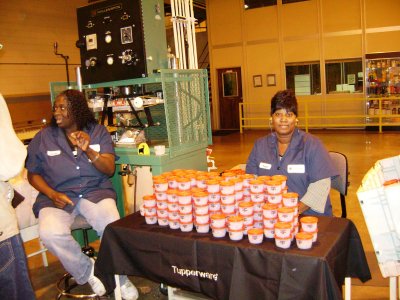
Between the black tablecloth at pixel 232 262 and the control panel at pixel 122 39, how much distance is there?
60.8 inches

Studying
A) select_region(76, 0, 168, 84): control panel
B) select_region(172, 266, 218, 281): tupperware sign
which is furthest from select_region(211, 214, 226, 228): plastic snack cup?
select_region(76, 0, 168, 84): control panel

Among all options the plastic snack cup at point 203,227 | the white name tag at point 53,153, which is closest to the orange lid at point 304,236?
the plastic snack cup at point 203,227

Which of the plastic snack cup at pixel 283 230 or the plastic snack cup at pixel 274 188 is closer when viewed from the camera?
the plastic snack cup at pixel 283 230

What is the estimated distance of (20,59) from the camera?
30.9 feet

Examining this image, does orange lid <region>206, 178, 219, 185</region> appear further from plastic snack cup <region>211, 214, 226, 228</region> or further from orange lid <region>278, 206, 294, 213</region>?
orange lid <region>278, 206, 294, 213</region>

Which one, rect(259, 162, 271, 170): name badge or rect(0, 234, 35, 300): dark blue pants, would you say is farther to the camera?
rect(259, 162, 271, 170): name badge

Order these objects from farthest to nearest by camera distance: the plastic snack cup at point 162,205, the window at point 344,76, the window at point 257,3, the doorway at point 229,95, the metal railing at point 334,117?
the doorway at point 229,95 → the window at point 257,3 → the window at point 344,76 → the metal railing at point 334,117 → the plastic snack cup at point 162,205

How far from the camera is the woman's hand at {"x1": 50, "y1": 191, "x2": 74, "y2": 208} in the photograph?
2789 millimetres

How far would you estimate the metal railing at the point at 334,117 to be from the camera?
9.70 metres

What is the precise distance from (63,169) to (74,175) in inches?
3.5

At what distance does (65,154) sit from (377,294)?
2375mm

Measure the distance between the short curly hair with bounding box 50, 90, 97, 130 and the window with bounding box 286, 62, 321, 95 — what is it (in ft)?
29.2

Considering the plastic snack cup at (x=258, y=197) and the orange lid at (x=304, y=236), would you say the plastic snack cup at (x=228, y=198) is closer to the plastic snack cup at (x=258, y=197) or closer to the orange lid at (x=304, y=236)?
the plastic snack cup at (x=258, y=197)

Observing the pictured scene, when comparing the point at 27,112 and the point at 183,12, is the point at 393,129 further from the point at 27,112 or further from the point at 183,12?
the point at 27,112
